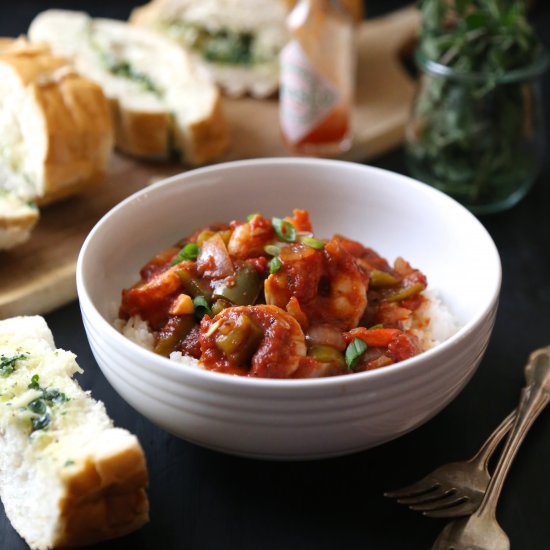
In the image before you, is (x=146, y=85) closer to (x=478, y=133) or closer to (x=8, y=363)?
(x=478, y=133)

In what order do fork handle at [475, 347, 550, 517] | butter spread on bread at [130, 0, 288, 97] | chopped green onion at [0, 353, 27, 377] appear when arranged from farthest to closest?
butter spread on bread at [130, 0, 288, 97] → chopped green onion at [0, 353, 27, 377] → fork handle at [475, 347, 550, 517]

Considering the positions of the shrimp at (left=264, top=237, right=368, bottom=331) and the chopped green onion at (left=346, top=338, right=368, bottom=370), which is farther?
the shrimp at (left=264, top=237, right=368, bottom=331)

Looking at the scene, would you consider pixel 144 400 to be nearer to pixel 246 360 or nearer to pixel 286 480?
pixel 246 360

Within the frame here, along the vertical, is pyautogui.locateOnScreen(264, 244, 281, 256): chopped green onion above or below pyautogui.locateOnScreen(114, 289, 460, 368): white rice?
above

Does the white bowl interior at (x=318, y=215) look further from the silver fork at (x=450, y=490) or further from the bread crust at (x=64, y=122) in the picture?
the bread crust at (x=64, y=122)

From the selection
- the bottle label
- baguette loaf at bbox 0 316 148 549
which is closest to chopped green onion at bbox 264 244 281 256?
baguette loaf at bbox 0 316 148 549

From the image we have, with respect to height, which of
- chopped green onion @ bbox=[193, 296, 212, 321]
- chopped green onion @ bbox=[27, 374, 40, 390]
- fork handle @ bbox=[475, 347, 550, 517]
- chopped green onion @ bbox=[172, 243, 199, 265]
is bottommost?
fork handle @ bbox=[475, 347, 550, 517]

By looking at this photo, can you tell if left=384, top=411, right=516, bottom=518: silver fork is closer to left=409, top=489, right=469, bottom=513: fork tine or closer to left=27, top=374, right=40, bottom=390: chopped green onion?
left=409, top=489, right=469, bottom=513: fork tine

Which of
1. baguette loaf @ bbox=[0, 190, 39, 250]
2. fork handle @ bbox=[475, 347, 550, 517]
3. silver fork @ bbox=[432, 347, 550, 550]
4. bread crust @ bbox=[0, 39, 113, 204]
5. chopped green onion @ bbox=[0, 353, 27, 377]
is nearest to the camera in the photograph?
silver fork @ bbox=[432, 347, 550, 550]

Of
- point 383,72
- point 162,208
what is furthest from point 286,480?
point 383,72
